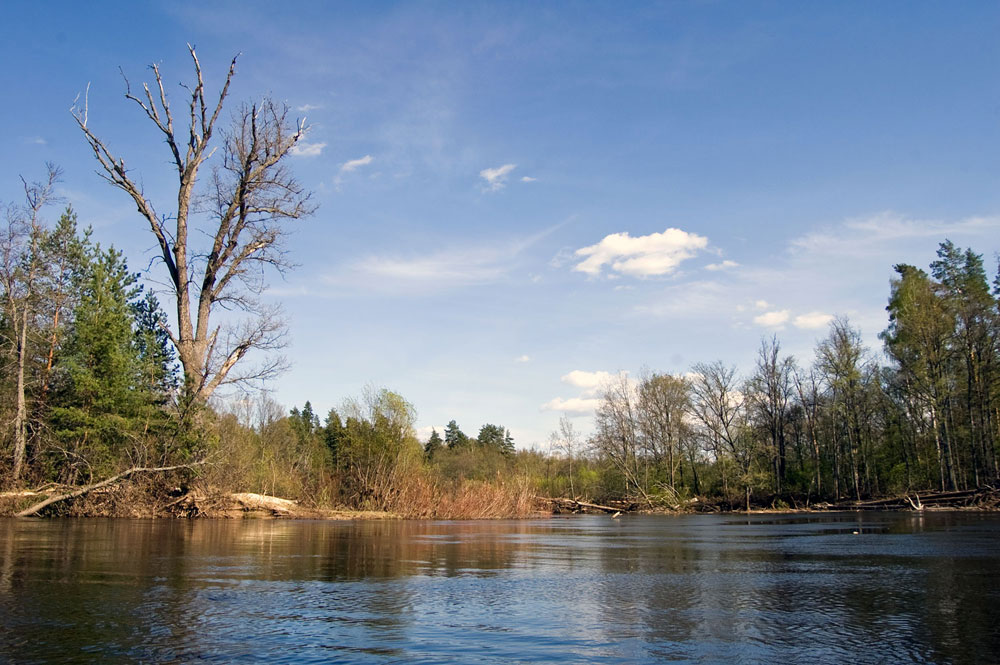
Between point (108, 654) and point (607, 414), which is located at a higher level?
point (607, 414)

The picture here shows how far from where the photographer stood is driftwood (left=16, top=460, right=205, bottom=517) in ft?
84.1

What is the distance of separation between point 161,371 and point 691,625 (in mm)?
32318

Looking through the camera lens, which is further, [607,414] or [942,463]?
[607,414]

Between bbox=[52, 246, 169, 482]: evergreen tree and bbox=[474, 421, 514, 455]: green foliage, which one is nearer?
bbox=[52, 246, 169, 482]: evergreen tree

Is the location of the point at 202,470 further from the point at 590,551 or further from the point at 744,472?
the point at 744,472

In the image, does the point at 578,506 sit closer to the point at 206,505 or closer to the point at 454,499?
the point at 454,499

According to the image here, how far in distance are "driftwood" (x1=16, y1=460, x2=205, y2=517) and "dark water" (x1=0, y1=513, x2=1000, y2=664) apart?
12.7m

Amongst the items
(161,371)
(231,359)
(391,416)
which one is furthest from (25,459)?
(391,416)

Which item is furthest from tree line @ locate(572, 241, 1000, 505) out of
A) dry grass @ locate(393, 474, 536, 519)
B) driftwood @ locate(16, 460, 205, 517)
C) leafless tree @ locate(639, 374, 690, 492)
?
driftwood @ locate(16, 460, 205, 517)

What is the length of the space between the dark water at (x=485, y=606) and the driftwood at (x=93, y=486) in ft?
41.8

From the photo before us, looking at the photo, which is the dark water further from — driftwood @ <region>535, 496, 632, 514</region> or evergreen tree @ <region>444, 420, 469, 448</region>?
evergreen tree @ <region>444, 420, 469, 448</region>

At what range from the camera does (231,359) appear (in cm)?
2858

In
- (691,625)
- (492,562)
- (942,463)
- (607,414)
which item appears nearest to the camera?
(691,625)

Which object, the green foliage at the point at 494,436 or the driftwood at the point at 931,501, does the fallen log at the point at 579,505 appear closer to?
the driftwood at the point at 931,501
